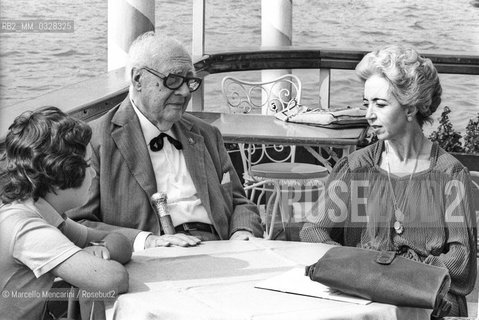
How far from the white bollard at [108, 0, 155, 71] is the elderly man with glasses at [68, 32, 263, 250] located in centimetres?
245

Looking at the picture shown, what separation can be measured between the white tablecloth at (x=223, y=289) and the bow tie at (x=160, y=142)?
1.90 feet

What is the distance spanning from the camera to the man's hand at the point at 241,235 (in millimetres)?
3428

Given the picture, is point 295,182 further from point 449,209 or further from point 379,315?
point 379,315

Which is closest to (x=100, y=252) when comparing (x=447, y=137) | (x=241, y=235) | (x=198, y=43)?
(x=241, y=235)

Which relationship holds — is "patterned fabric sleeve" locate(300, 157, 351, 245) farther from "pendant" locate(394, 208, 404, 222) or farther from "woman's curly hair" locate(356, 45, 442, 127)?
"woman's curly hair" locate(356, 45, 442, 127)

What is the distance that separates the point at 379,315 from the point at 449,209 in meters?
0.98

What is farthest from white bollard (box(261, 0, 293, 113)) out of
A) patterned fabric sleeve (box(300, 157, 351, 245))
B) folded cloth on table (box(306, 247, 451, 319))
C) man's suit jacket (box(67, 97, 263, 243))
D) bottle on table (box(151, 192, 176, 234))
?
folded cloth on table (box(306, 247, 451, 319))

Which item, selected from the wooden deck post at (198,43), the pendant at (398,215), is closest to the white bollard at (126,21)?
the wooden deck post at (198,43)

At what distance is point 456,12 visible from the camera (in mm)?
11008

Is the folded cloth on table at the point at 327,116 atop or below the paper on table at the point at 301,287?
atop

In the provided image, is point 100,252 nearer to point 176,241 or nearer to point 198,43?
point 176,241

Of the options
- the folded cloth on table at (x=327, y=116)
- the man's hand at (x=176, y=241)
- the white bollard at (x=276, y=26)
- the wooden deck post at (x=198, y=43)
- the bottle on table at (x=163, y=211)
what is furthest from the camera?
the white bollard at (x=276, y=26)

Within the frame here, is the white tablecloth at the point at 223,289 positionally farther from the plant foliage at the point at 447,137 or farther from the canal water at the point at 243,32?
the canal water at the point at 243,32

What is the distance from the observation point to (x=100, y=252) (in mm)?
2652
